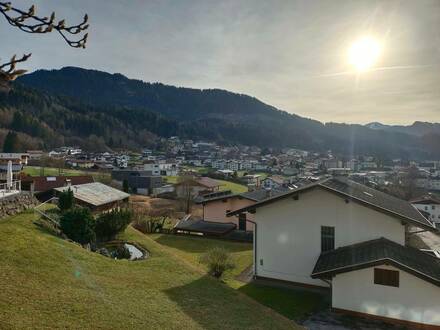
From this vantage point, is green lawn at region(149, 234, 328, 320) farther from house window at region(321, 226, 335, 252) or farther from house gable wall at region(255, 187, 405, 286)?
house window at region(321, 226, 335, 252)

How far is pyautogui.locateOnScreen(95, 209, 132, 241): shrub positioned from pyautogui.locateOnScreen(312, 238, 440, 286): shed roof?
35.2 feet

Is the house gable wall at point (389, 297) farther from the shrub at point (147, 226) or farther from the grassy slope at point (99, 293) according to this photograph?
the shrub at point (147, 226)

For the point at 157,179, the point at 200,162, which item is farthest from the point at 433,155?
the point at 157,179

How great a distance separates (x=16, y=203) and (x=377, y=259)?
15.5 metres

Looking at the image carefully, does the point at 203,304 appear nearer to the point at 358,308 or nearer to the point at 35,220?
the point at 358,308

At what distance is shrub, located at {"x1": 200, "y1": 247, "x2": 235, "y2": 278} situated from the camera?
1585 cm

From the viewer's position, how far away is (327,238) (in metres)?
15.5

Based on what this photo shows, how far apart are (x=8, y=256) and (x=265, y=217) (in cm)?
1062

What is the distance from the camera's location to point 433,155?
191625mm

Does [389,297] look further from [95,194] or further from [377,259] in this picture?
[95,194]

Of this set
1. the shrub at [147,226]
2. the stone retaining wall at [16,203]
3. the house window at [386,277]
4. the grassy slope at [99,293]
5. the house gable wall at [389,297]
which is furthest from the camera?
the shrub at [147,226]

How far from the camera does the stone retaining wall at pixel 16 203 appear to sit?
14.8 metres

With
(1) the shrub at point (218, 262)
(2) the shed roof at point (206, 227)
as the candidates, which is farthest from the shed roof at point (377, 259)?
(2) the shed roof at point (206, 227)

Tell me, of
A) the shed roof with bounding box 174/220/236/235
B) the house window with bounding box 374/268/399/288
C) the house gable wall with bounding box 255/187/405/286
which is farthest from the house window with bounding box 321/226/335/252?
the shed roof with bounding box 174/220/236/235
